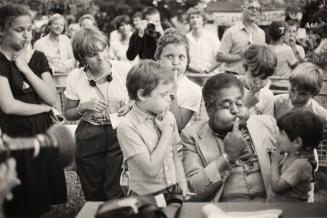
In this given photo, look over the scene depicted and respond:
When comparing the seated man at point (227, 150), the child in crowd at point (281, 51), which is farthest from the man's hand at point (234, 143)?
the child in crowd at point (281, 51)

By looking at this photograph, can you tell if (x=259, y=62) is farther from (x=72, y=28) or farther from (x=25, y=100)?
(x=72, y=28)

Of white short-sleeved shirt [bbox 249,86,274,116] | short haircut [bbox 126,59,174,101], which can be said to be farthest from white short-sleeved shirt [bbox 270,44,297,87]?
short haircut [bbox 126,59,174,101]

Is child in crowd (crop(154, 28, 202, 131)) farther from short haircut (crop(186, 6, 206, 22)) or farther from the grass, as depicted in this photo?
short haircut (crop(186, 6, 206, 22))

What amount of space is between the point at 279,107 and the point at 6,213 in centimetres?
173

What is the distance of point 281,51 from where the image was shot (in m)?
5.61

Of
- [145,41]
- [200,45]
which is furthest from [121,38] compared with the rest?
[145,41]

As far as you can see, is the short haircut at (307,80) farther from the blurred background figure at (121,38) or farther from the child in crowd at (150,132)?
the blurred background figure at (121,38)

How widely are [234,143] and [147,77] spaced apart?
0.48m

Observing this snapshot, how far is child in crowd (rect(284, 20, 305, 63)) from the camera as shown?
567 cm

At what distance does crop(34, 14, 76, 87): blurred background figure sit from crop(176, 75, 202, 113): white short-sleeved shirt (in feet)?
12.2

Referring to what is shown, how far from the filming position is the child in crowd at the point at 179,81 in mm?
3285

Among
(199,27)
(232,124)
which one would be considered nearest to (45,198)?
(232,124)

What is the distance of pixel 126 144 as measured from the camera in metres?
2.52

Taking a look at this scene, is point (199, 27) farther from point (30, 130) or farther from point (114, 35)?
point (30, 130)
